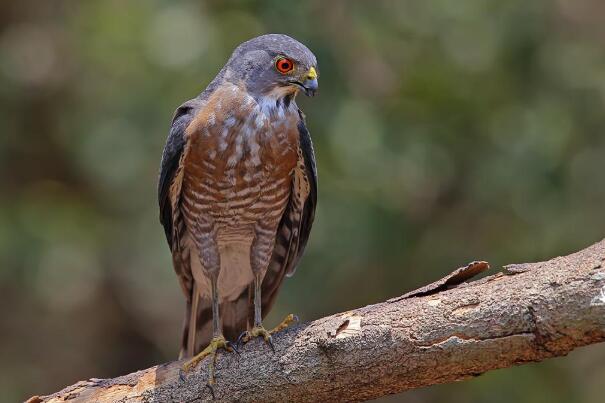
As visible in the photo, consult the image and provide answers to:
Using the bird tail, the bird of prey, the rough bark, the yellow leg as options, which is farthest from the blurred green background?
the rough bark

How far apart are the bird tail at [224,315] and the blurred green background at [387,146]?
81.5 inches

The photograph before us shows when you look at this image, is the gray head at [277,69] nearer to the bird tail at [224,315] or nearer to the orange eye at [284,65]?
the orange eye at [284,65]

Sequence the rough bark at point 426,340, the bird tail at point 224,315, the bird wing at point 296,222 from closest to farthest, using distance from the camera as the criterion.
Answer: the rough bark at point 426,340
the bird wing at point 296,222
the bird tail at point 224,315

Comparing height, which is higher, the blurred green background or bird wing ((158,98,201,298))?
the blurred green background

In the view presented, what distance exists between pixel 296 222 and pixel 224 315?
75cm

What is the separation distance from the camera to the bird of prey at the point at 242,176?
16.5ft

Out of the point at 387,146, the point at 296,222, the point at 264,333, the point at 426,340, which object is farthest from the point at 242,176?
the point at 387,146

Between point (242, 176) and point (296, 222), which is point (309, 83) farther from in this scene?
point (296, 222)

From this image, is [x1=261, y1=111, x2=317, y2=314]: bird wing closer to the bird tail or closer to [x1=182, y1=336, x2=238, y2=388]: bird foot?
the bird tail

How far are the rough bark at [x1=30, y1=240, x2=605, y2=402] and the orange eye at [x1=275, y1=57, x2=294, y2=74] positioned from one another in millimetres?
1467

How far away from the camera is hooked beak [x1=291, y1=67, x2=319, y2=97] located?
16.7 feet

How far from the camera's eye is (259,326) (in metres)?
4.70

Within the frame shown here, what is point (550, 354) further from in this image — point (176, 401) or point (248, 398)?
point (176, 401)

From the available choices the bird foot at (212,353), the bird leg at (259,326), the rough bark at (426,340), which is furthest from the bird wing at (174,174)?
the rough bark at (426,340)
